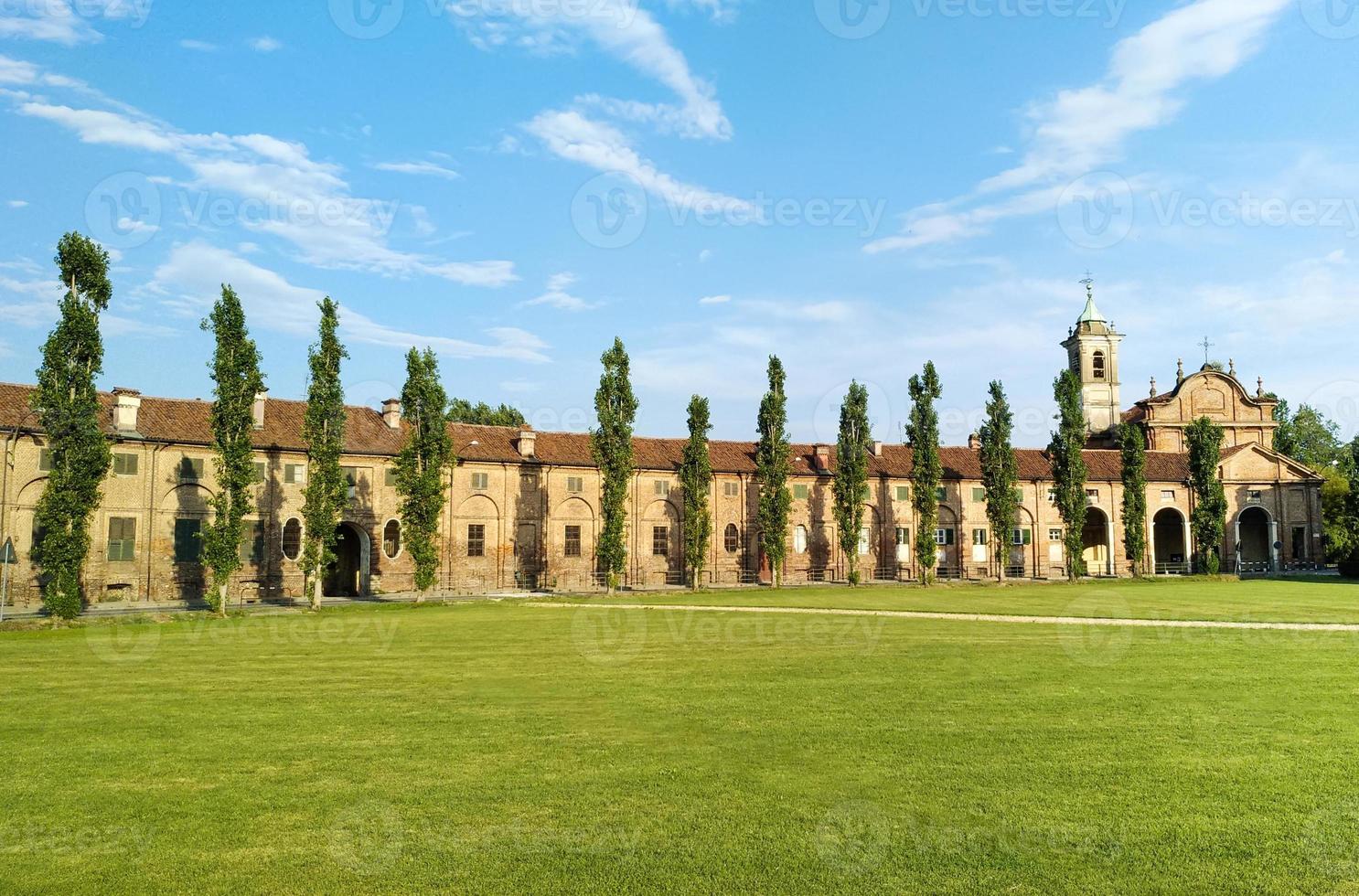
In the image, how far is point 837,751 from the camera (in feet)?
30.6

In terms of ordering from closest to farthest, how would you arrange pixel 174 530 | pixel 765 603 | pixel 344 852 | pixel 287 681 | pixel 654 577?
pixel 344 852 < pixel 287 681 < pixel 765 603 < pixel 174 530 < pixel 654 577

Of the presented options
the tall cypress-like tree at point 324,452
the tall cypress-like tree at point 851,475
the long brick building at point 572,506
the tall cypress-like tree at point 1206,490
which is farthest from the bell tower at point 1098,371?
the tall cypress-like tree at point 324,452

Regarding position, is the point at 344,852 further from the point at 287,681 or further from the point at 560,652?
the point at 560,652

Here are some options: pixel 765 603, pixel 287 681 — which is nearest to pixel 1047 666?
pixel 287 681

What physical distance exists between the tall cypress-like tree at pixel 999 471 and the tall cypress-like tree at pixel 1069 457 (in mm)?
2900

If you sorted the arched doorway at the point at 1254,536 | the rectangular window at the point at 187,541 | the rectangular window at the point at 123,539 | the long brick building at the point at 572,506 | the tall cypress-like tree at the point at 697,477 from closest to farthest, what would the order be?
the rectangular window at the point at 123,539
the long brick building at the point at 572,506
the rectangular window at the point at 187,541
the tall cypress-like tree at the point at 697,477
the arched doorway at the point at 1254,536

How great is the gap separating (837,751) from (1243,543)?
63.5m

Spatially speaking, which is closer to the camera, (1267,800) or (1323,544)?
(1267,800)

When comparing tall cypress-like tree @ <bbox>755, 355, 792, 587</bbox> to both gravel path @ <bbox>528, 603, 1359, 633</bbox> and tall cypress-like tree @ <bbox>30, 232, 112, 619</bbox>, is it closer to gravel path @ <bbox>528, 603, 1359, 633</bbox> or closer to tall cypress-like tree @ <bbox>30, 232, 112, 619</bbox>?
gravel path @ <bbox>528, 603, 1359, 633</bbox>

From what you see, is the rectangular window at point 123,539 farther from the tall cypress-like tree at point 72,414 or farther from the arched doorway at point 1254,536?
the arched doorway at point 1254,536

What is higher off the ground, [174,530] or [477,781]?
[174,530]

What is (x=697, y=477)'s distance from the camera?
45219 millimetres

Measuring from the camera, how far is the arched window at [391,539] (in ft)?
137

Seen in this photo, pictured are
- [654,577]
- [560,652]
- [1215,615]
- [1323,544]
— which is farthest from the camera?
[1323,544]
